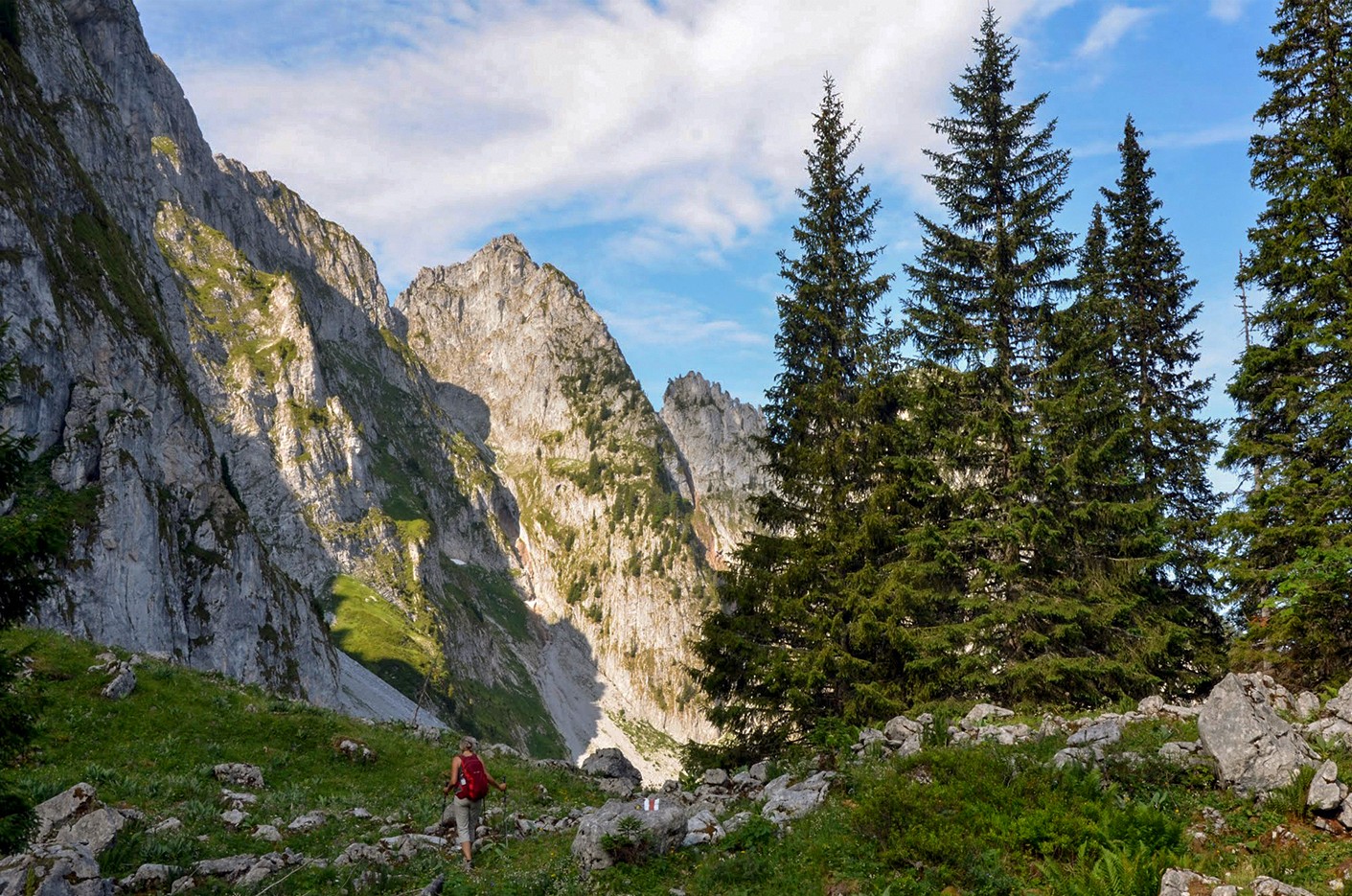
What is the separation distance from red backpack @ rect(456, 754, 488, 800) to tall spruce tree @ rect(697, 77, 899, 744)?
30.2 ft

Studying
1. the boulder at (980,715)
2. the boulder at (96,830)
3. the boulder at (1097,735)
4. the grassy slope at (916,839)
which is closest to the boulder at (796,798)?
the grassy slope at (916,839)

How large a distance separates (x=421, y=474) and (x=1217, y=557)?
633ft

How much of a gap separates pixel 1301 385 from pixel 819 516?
1232 centimetres

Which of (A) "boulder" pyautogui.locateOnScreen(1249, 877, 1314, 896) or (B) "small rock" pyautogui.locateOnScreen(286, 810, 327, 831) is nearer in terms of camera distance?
(A) "boulder" pyautogui.locateOnScreen(1249, 877, 1314, 896)

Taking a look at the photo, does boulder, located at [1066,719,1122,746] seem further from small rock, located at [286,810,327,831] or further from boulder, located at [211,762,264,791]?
boulder, located at [211,762,264,791]

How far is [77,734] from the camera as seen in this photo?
17.7 m

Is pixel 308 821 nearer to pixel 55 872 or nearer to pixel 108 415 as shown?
pixel 55 872

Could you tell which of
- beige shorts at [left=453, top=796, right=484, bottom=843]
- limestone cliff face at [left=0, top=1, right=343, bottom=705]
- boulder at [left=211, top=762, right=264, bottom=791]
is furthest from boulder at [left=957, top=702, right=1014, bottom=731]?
limestone cliff face at [left=0, top=1, right=343, bottom=705]

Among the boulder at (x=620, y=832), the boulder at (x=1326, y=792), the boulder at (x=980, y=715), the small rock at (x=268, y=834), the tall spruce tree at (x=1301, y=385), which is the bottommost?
the small rock at (x=268, y=834)

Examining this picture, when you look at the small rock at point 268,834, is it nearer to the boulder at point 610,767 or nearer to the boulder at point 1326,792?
the boulder at point 610,767

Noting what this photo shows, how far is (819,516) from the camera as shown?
73.5 ft

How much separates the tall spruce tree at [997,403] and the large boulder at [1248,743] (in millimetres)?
7261

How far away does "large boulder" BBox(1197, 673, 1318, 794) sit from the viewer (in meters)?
9.10

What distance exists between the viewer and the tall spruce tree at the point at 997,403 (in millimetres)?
18172
